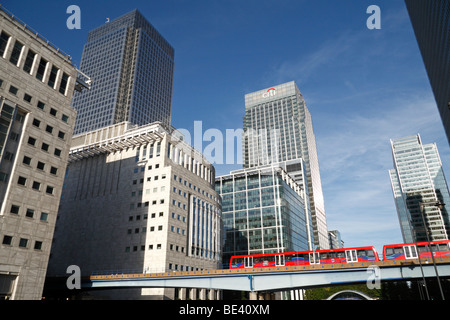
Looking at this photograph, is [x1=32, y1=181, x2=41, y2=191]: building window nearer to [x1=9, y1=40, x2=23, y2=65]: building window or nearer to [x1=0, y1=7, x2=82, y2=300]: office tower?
[x1=0, y1=7, x2=82, y2=300]: office tower

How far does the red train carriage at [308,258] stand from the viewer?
50125 mm

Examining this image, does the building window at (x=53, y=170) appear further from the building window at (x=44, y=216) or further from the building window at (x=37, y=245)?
the building window at (x=37, y=245)

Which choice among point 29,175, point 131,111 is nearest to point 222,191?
point 131,111

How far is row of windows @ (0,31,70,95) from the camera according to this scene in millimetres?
51094

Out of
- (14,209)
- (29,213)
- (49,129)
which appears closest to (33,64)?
(49,129)

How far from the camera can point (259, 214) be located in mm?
144625

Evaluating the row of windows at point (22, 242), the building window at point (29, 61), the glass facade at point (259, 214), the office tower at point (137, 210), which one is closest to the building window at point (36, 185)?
the row of windows at point (22, 242)

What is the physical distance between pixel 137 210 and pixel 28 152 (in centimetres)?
4113

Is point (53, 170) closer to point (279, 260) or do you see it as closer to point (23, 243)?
point (23, 243)

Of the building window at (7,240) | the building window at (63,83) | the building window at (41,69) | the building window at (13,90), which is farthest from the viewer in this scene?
the building window at (63,83)

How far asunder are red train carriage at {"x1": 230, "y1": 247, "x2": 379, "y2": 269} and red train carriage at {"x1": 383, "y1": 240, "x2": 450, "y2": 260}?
3.22 metres

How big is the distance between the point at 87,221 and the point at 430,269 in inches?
3325

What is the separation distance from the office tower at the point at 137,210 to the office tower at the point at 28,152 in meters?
32.9
